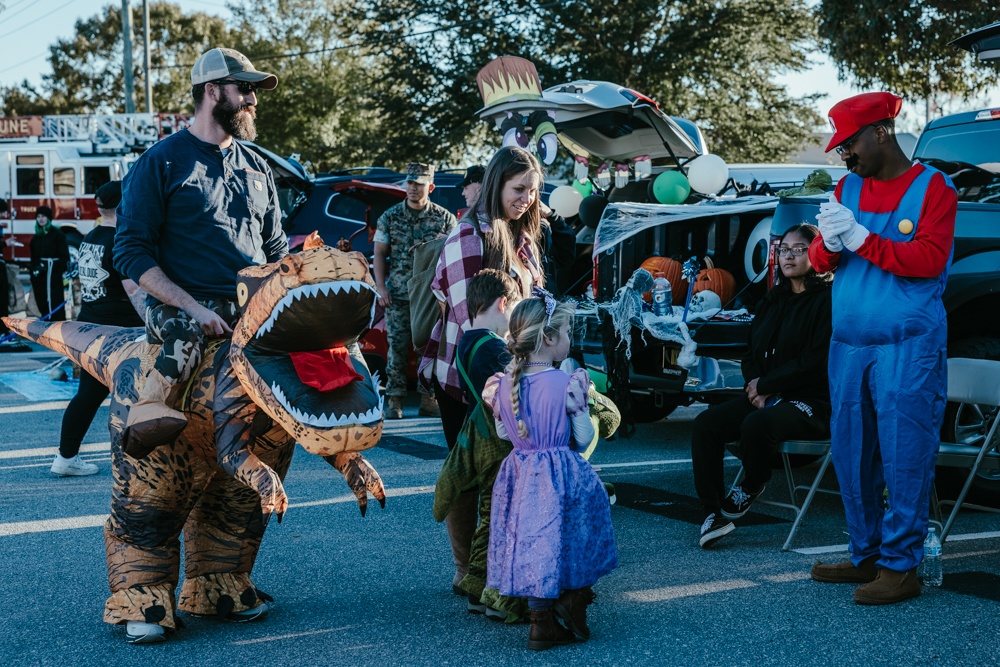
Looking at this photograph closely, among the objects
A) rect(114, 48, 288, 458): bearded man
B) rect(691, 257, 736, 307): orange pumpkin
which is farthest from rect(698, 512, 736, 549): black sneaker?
rect(114, 48, 288, 458): bearded man

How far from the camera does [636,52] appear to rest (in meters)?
26.4

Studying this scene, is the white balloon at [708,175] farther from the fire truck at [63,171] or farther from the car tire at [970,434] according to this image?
the fire truck at [63,171]

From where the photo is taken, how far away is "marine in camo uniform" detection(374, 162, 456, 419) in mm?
8711

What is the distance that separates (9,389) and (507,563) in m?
8.36

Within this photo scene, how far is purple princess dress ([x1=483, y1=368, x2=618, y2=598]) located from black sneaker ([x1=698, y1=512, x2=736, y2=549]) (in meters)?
1.37

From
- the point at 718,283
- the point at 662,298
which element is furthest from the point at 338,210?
the point at 662,298

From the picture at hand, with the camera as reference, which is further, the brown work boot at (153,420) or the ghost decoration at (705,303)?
the ghost decoration at (705,303)

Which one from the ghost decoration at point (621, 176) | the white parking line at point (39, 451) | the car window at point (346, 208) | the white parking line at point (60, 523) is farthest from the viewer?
the car window at point (346, 208)

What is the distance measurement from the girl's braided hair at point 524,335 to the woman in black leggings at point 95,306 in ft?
11.8

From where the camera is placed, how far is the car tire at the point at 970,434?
586cm

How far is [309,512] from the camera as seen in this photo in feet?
19.5

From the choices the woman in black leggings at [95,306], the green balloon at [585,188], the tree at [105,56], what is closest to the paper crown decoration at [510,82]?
the green balloon at [585,188]

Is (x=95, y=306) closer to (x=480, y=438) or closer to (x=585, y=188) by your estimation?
(x=480, y=438)

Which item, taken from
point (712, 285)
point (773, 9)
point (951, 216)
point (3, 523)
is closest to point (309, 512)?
point (3, 523)
